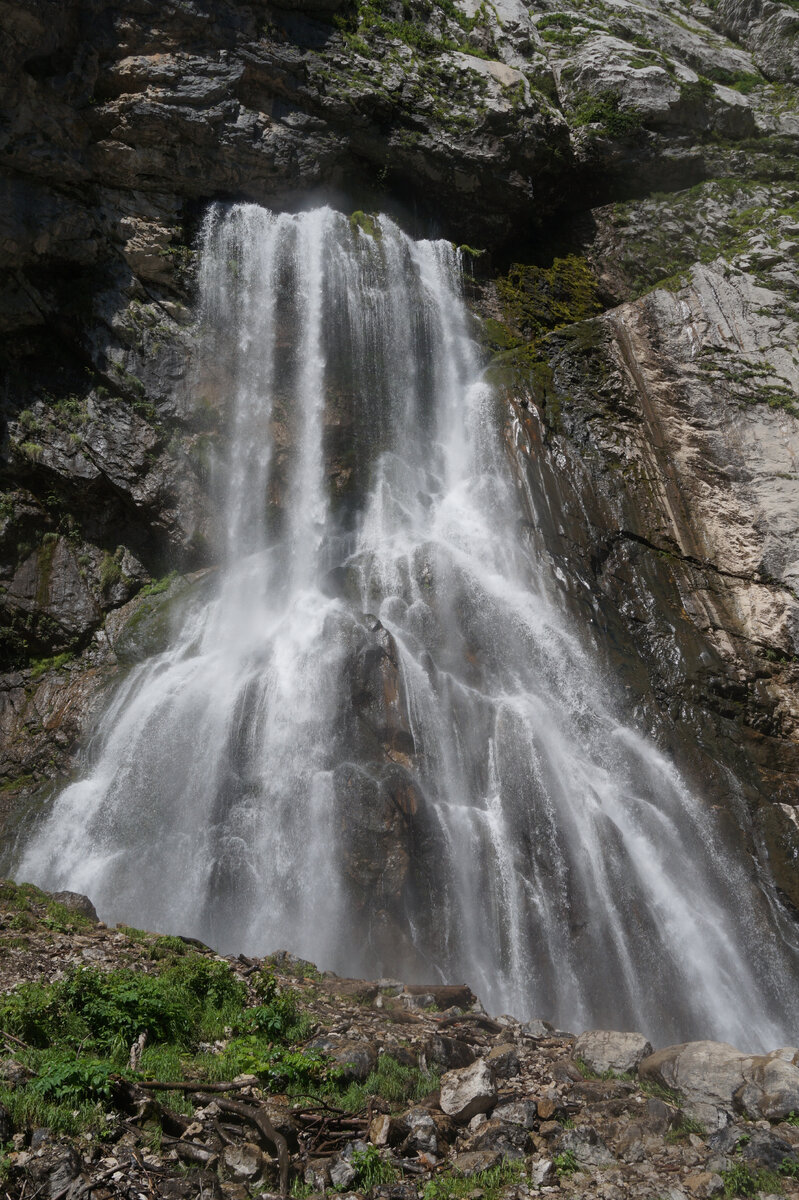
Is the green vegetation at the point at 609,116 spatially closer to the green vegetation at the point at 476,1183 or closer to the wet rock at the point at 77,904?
the wet rock at the point at 77,904

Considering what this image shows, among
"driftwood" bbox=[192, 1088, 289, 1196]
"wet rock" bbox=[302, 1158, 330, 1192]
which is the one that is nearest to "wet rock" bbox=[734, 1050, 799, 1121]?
"wet rock" bbox=[302, 1158, 330, 1192]

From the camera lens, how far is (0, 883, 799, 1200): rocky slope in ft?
13.1

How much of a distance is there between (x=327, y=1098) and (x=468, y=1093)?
38.1 inches

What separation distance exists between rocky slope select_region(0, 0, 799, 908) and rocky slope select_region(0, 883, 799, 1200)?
729 cm

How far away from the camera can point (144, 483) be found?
1695cm

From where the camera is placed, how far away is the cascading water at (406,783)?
10328mm

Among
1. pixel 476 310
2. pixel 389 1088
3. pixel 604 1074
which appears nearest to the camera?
pixel 389 1088

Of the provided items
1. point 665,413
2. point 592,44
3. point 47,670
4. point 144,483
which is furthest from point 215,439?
point 592,44

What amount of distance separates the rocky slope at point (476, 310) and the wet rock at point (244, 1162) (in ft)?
33.5

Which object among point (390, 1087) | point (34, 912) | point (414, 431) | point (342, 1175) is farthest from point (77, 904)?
point (414, 431)

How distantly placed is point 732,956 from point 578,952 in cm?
246

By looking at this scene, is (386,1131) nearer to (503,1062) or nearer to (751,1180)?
(503,1062)

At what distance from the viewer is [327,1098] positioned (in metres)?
5.02

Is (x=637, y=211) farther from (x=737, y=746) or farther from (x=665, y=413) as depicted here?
(x=737, y=746)
